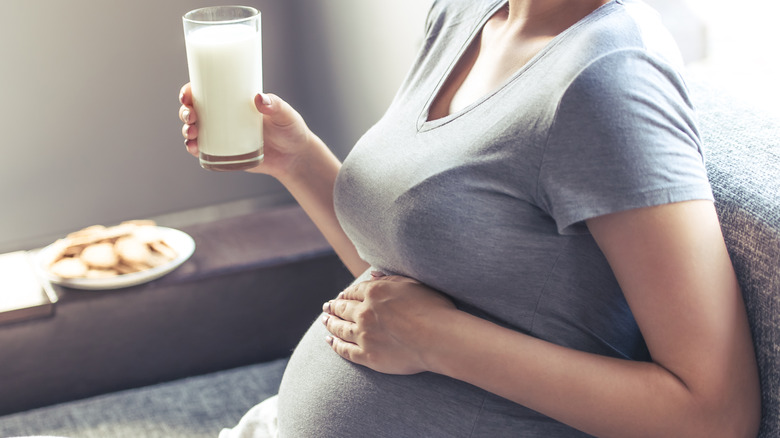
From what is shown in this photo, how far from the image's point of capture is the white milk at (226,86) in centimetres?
99

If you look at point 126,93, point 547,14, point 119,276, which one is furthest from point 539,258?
point 126,93

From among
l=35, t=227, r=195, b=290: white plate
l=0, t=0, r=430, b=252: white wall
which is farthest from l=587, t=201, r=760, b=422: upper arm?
l=0, t=0, r=430, b=252: white wall

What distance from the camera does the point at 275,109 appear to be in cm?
111

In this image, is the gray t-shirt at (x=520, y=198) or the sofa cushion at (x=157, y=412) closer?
the gray t-shirt at (x=520, y=198)

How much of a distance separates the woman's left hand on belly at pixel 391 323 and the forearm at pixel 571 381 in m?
0.02

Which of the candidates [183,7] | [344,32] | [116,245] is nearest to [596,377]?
[116,245]

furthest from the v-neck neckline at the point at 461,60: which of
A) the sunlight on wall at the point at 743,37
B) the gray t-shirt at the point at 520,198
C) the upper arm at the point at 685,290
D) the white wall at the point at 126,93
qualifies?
the white wall at the point at 126,93

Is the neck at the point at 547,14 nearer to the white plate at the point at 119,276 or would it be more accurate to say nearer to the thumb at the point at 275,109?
the thumb at the point at 275,109

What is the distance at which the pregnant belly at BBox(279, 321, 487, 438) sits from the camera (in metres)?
0.90

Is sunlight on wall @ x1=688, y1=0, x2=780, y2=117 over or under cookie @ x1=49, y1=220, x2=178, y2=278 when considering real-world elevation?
over

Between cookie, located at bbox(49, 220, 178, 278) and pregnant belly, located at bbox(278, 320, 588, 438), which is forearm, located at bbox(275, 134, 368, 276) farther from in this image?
cookie, located at bbox(49, 220, 178, 278)

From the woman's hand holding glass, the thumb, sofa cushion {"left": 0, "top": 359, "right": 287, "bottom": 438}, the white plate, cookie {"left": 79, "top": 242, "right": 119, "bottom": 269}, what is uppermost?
the thumb

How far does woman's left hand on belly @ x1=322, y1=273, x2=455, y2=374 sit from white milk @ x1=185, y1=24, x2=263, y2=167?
0.89 feet

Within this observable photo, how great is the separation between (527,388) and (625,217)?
23 centimetres
